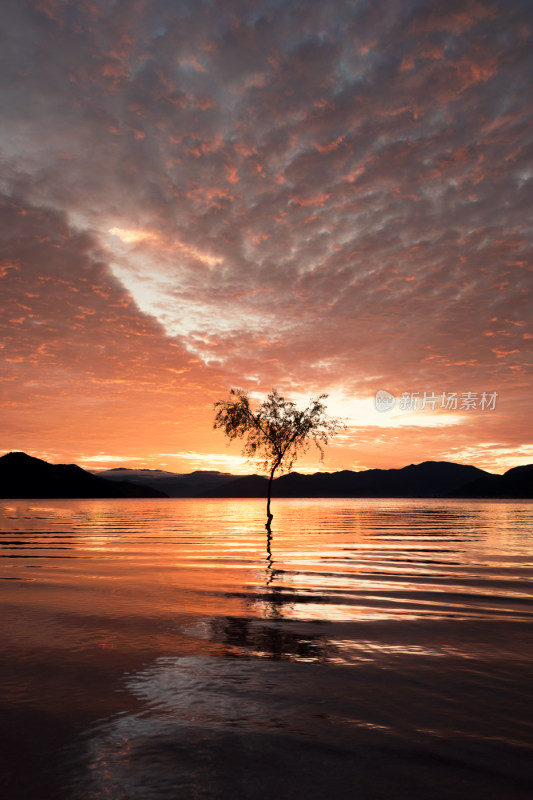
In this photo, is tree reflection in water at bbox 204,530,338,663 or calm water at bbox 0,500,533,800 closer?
calm water at bbox 0,500,533,800

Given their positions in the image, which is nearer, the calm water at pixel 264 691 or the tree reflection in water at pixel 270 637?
the calm water at pixel 264 691

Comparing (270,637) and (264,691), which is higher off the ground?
(264,691)

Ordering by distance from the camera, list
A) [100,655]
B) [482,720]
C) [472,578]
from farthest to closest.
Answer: [472,578]
[100,655]
[482,720]

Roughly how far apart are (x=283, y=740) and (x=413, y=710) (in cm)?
178

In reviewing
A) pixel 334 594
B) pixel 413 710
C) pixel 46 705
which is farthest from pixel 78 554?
pixel 413 710

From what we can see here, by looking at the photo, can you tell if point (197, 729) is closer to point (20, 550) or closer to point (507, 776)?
point (507, 776)

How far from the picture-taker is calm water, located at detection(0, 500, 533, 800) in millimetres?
4473

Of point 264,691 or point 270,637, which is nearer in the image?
point 264,691

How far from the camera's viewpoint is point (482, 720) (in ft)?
18.7

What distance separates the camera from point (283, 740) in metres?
5.12

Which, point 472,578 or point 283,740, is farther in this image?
point 472,578

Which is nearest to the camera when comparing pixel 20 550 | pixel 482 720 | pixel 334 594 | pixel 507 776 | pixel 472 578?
pixel 507 776

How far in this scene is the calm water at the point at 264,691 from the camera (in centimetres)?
447

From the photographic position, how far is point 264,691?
256 inches
